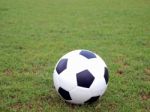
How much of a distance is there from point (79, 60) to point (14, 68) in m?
2.20

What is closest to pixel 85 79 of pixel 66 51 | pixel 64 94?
pixel 64 94

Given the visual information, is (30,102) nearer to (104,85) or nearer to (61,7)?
(104,85)

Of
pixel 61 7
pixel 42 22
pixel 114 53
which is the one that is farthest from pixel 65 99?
pixel 61 7

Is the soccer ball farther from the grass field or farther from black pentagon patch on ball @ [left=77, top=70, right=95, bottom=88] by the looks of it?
→ the grass field

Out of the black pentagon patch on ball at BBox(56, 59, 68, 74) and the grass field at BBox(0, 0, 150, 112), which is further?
the grass field at BBox(0, 0, 150, 112)

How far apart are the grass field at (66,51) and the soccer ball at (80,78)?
0.73ft

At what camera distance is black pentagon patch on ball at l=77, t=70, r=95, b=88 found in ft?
14.1

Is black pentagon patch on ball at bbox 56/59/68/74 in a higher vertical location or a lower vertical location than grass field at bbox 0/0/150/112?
higher

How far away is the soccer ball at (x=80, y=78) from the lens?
4.30 m

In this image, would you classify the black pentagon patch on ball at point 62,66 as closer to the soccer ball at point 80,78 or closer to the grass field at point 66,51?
the soccer ball at point 80,78

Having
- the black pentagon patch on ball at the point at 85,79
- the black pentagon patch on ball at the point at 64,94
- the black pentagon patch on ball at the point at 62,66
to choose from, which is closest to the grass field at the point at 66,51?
the black pentagon patch on ball at the point at 64,94

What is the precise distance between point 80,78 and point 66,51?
130 inches

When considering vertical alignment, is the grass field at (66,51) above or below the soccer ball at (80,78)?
below

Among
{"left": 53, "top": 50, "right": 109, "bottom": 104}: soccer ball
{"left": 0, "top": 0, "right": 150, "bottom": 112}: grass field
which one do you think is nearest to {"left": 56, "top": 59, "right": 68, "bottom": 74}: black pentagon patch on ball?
{"left": 53, "top": 50, "right": 109, "bottom": 104}: soccer ball
